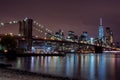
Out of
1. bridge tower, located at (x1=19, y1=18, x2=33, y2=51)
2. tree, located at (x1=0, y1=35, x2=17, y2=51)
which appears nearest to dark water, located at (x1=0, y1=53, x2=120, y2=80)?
tree, located at (x1=0, y1=35, x2=17, y2=51)

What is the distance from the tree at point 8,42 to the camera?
8201 centimetres

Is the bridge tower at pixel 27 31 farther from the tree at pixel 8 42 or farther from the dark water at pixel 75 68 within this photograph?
the dark water at pixel 75 68

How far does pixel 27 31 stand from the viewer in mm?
94812

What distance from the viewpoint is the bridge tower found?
88.6m

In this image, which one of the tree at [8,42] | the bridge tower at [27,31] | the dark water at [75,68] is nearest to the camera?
the dark water at [75,68]

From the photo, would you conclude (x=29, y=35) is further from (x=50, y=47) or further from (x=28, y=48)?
(x=50, y=47)

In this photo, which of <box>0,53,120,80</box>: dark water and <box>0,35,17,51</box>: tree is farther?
<box>0,35,17,51</box>: tree

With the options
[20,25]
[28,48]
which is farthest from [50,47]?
[28,48]

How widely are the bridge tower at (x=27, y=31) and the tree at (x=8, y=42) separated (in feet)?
15.4

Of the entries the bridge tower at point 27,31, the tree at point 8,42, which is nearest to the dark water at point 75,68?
the tree at point 8,42

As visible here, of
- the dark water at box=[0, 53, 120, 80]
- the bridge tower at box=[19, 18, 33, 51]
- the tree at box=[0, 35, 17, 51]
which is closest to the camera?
the dark water at box=[0, 53, 120, 80]

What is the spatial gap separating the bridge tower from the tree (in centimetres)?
469

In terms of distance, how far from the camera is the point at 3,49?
86250mm

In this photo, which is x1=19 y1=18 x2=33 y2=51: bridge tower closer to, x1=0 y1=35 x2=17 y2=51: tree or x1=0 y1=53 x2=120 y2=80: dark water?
x1=0 y1=35 x2=17 y2=51: tree
